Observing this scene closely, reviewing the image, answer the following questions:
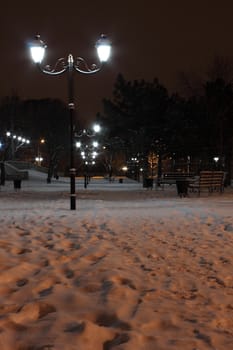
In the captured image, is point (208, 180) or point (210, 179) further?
point (210, 179)

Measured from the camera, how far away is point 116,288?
4.89m

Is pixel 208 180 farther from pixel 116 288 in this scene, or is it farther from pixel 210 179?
pixel 116 288

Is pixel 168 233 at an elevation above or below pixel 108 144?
below

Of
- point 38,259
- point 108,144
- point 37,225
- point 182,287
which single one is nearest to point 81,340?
Answer: point 182,287

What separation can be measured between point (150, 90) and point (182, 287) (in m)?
43.6

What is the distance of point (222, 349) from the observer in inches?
133

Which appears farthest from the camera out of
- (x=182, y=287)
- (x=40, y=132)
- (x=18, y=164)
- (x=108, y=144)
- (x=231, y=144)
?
(x=40, y=132)

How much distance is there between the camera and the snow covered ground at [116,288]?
3574 mm

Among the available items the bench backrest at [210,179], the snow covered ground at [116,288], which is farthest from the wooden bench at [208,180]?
the snow covered ground at [116,288]

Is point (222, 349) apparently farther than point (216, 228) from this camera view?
No

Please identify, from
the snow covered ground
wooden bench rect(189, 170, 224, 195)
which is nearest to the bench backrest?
wooden bench rect(189, 170, 224, 195)

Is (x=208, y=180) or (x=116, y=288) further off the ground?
(x=208, y=180)

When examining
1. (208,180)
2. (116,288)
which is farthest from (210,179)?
(116,288)

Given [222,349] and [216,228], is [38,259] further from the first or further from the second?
[216,228]
